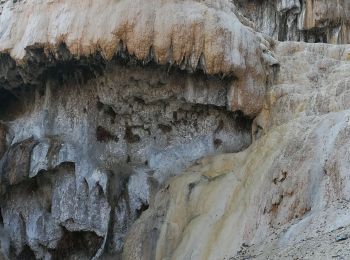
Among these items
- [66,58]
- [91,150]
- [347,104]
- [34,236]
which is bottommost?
[34,236]

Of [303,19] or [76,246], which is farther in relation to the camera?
[303,19]

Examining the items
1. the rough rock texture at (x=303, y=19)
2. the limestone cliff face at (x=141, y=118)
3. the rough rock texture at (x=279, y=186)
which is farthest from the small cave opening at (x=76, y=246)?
the rough rock texture at (x=303, y=19)

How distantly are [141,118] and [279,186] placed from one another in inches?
209

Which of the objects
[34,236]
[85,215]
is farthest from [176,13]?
[34,236]

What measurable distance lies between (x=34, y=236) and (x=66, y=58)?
4165 mm

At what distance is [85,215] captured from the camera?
14180mm

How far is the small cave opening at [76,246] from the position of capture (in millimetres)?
14227

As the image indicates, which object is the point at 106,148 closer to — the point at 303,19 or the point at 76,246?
the point at 76,246

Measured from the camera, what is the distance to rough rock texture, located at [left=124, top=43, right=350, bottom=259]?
30.2 feet

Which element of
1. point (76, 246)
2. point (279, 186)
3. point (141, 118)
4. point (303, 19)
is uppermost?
point (303, 19)

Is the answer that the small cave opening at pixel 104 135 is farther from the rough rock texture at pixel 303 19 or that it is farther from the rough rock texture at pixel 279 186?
the rough rock texture at pixel 303 19

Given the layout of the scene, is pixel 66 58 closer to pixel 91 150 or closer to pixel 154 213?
pixel 91 150

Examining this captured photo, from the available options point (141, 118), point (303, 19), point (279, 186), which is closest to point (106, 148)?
point (141, 118)

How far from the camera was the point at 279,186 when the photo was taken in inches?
406
